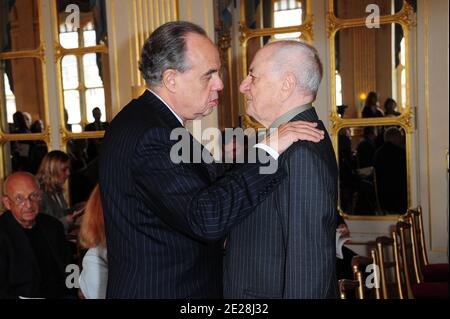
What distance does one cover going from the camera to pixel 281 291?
175cm

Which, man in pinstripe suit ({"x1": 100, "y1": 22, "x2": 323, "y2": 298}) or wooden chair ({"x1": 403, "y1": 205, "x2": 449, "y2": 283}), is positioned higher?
man in pinstripe suit ({"x1": 100, "y1": 22, "x2": 323, "y2": 298})

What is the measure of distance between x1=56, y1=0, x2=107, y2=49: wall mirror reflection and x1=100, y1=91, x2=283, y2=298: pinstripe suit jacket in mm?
4267

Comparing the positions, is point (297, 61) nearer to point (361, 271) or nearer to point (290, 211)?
point (290, 211)

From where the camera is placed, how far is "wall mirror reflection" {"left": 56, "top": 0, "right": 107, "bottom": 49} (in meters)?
5.80

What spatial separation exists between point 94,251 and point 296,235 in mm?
1239

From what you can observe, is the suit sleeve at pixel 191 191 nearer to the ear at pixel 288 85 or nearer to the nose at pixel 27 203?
the ear at pixel 288 85

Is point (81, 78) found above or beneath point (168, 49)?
above

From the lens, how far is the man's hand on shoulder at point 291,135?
1630 mm

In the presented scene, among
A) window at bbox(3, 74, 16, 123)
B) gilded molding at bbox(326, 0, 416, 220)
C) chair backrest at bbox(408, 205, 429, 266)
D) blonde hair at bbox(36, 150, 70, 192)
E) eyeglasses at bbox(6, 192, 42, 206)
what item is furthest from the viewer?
window at bbox(3, 74, 16, 123)

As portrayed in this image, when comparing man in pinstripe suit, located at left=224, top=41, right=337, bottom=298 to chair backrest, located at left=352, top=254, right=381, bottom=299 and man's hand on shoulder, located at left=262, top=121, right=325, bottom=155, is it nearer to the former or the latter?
man's hand on shoulder, located at left=262, top=121, right=325, bottom=155

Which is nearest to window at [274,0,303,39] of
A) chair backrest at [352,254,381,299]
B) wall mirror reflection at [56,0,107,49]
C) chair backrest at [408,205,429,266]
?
wall mirror reflection at [56,0,107,49]

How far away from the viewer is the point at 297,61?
5.68 feet

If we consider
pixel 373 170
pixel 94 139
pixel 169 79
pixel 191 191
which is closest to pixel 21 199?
pixel 169 79

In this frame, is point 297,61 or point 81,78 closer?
point 297,61
